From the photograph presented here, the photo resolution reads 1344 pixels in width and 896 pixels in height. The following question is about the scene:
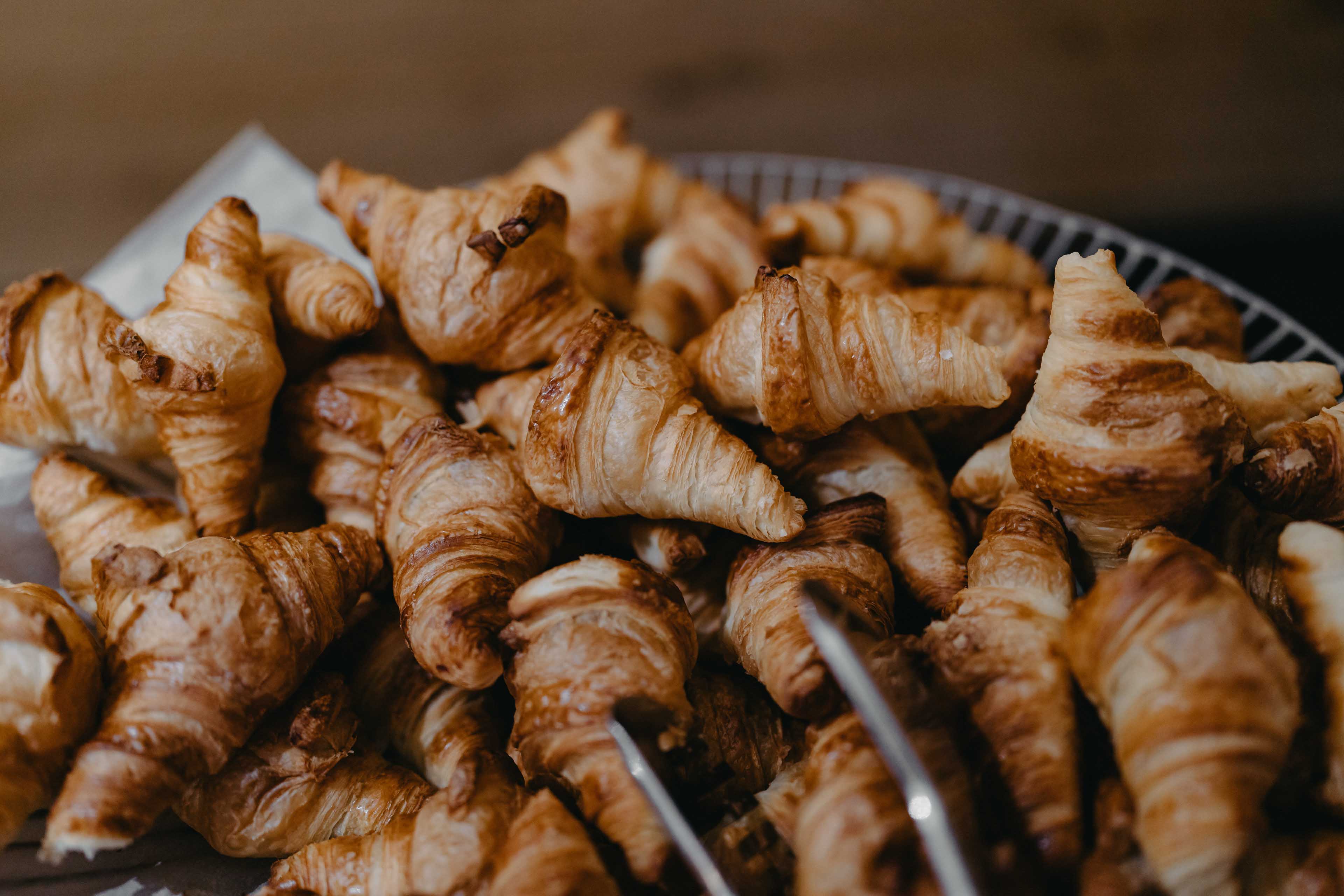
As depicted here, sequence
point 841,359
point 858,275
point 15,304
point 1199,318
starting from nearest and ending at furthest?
1. point 841,359
2. point 15,304
3. point 1199,318
4. point 858,275

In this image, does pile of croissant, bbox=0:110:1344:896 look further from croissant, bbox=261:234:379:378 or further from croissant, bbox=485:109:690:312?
croissant, bbox=485:109:690:312

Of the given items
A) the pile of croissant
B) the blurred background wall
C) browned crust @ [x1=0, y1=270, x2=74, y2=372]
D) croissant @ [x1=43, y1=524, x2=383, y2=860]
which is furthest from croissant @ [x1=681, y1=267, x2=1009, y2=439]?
the blurred background wall

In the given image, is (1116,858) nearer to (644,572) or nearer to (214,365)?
(644,572)

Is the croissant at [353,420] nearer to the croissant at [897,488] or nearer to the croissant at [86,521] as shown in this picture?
the croissant at [86,521]

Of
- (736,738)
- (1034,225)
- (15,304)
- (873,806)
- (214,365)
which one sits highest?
(15,304)

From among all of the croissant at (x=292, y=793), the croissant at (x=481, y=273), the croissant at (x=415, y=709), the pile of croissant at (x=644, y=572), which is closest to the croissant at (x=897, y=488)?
the pile of croissant at (x=644, y=572)

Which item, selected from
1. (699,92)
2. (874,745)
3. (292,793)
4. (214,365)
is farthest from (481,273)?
(699,92)

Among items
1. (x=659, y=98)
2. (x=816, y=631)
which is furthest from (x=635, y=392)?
(x=659, y=98)

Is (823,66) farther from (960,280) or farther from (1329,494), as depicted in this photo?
(1329,494)
